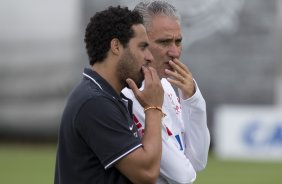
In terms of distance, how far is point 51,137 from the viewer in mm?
21328

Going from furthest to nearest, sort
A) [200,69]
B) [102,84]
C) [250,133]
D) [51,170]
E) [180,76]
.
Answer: [200,69], [250,133], [51,170], [180,76], [102,84]

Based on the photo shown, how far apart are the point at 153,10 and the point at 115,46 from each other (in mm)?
640

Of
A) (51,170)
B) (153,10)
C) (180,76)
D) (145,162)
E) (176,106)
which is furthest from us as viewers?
(51,170)

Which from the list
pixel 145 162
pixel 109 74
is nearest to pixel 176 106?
pixel 109 74

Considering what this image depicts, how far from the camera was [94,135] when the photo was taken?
4.17 meters

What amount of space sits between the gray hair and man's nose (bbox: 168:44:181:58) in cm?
18

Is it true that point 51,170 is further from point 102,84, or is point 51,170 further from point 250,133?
point 102,84

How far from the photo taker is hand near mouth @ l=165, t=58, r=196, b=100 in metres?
4.71

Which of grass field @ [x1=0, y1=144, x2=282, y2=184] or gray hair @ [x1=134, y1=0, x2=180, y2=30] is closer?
gray hair @ [x1=134, y1=0, x2=180, y2=30]

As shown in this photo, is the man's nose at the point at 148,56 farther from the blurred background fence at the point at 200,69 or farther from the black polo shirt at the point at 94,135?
the blurred background fence at the point at 200,69

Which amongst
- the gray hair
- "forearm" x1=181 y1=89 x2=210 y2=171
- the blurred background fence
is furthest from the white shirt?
the blurred background fence

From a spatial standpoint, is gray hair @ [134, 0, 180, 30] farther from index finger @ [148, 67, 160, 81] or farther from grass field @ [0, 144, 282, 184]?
grass field @ [0, 144, 282, 184]

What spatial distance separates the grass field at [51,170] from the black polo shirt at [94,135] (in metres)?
8.63

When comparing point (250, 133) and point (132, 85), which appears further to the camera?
point (250, 133)
